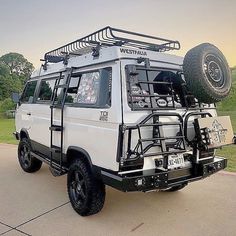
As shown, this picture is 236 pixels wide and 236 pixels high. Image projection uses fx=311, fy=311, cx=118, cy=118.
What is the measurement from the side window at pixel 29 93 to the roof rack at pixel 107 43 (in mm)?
850

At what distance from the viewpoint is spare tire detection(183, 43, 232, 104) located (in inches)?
156

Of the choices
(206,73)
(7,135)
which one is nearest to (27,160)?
(206,73)

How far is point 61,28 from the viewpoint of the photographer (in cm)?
1016

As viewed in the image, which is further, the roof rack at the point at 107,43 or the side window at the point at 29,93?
the side window at the point at 29,93

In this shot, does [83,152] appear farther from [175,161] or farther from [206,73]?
[206,73]

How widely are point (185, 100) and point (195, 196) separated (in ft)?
5.50

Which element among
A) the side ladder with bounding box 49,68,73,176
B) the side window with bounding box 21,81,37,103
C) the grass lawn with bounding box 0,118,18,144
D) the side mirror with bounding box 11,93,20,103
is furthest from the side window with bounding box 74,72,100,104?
the grass lawn with bounding box 0,118,18,144

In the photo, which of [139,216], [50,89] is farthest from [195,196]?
[50,89]

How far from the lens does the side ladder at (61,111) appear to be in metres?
4.88

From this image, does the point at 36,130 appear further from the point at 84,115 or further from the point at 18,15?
the point at 18,15

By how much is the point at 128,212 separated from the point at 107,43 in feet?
8.10

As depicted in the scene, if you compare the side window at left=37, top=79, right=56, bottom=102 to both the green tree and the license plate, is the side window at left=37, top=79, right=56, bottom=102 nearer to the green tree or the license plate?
the license plate

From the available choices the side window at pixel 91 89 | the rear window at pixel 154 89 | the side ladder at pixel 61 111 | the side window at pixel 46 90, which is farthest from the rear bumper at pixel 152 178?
the side window at pixel 46 90

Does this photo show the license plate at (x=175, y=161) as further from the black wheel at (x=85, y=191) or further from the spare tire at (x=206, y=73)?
the black wheel at (x=85, y=191)
